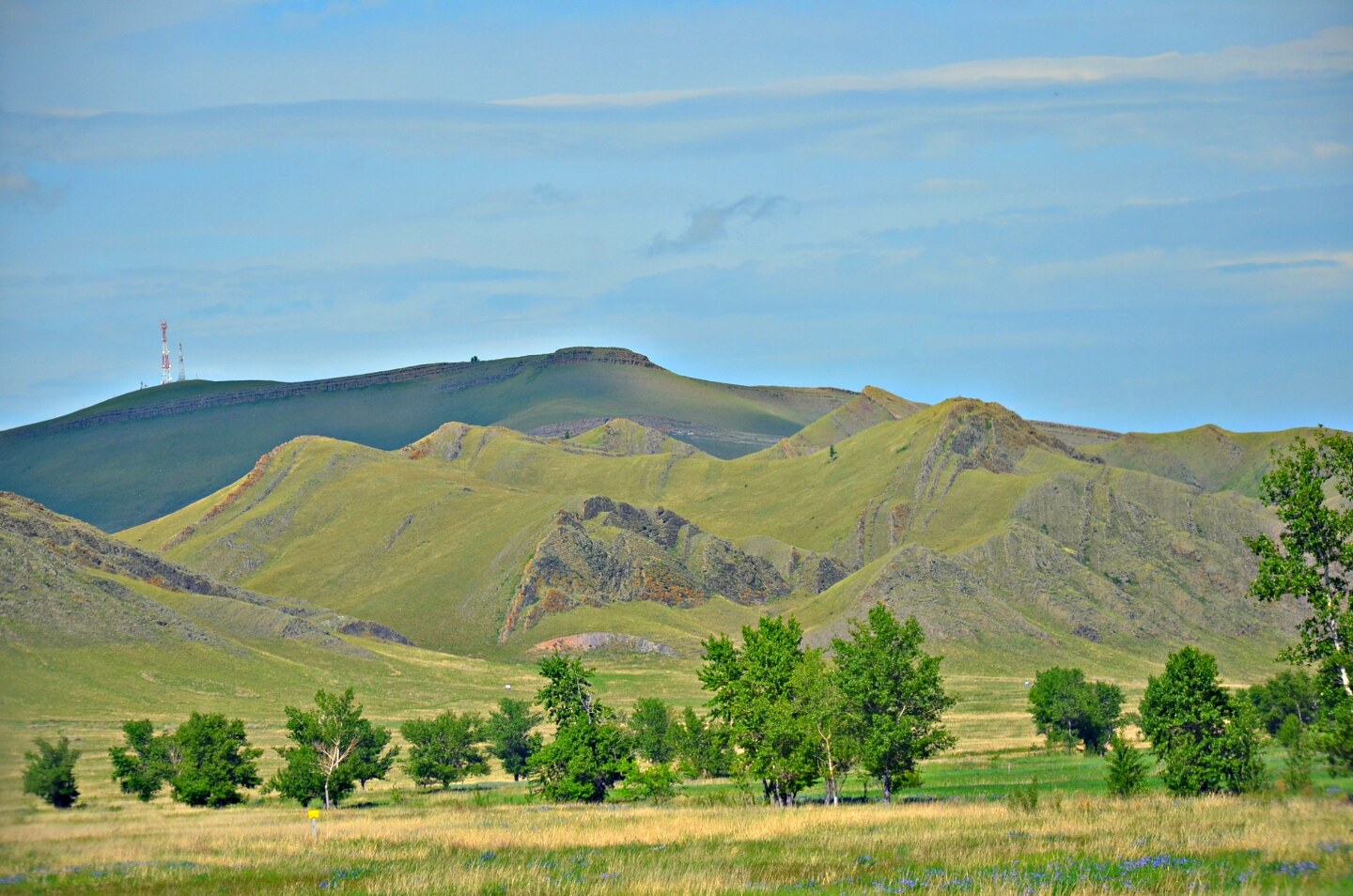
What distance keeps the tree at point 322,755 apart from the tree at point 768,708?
23.5 m

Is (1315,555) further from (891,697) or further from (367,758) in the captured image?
(367,758)

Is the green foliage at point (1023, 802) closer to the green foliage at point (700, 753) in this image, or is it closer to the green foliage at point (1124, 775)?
the green foliage at point (1124, 775)

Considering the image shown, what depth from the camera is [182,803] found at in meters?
89.1

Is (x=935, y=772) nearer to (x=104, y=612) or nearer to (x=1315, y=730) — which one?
(x=1315, y=730)

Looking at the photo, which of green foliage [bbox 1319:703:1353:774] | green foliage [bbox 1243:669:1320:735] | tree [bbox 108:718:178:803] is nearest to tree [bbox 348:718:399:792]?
tree [bbox 108:718:178:803]

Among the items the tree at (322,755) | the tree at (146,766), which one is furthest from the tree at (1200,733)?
the tree at (146,766)

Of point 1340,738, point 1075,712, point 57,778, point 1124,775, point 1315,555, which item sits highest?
point 1315,555

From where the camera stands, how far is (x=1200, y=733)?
222 ft

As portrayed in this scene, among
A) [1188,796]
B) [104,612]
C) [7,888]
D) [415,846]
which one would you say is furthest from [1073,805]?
[104,612]

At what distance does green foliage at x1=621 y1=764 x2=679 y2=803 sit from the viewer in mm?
76188

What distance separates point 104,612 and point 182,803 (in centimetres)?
9119

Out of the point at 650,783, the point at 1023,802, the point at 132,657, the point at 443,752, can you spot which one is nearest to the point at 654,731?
the point at 443,752

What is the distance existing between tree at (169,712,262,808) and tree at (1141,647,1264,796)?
176 ft

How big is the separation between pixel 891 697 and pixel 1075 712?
1961 inches
